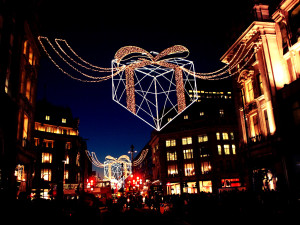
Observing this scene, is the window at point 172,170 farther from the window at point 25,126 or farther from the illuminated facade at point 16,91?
the window at point 25,126

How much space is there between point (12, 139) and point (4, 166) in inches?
97.6

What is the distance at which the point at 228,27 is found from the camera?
34.8m

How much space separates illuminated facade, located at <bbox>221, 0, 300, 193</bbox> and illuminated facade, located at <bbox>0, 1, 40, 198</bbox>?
17534 millimetres

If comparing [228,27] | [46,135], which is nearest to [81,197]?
[228,27]

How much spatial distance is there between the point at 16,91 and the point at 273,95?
2219 cm

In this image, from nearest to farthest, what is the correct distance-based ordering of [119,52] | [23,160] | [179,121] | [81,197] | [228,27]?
[81,197] → [119,52] → [23,160] → [228,27] → [179,121]

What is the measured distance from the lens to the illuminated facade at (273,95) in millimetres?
23578

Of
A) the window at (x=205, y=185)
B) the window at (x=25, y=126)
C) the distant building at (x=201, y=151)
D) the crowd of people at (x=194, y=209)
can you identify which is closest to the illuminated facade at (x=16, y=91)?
the window at (x=25, y=126)

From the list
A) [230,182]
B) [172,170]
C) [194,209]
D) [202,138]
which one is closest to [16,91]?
[194,209]

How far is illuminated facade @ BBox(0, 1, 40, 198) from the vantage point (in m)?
15.9

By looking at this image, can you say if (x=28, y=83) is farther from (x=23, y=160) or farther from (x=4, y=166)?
(x=4, y=166)

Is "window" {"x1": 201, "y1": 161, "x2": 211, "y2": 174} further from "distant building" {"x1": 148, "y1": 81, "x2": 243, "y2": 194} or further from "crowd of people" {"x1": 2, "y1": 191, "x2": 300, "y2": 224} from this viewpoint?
"crowd of people" {"x1": 2, "y1": 191, "x2": 300, "y2": 224}

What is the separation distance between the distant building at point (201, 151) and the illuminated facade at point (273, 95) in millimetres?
41810

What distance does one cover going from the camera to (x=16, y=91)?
67.4 ft
